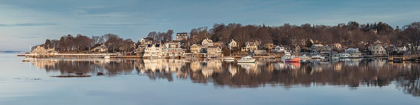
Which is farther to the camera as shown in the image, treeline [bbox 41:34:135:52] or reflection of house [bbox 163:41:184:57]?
treeline [bbox 41:34:135:52]

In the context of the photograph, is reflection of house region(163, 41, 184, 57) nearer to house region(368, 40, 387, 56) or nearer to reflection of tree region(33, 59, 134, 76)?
reflection of tree region(33, 59, 134, 76)

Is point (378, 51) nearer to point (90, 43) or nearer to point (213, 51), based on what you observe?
point (213, 51)

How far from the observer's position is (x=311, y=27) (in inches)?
4434

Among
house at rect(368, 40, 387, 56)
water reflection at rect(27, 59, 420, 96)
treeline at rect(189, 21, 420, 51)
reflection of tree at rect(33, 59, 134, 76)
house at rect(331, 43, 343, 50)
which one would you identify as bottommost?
water reflection at rect(27, 59, 420, 96)

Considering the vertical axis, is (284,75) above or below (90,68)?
below

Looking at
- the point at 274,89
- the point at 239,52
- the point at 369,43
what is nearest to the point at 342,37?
the point at 369,43

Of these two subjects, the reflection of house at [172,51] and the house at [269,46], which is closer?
the reflection of house at [172,51]

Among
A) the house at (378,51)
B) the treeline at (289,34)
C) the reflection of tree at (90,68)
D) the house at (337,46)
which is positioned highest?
the treeline at (289,34)

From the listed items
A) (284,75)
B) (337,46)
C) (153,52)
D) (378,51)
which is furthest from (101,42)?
(284,75)

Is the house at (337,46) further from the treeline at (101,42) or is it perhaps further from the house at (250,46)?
the treeline at (101,42)

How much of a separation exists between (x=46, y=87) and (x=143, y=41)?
97304mm

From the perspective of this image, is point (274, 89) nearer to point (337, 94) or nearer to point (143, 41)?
point (337, 94)

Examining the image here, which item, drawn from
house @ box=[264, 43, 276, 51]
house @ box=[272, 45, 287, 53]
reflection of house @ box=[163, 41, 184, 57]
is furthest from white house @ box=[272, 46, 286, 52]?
reflection of house @ box=[163, 41, 184, 57]

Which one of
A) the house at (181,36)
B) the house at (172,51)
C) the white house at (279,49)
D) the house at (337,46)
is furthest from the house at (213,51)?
the house at (337,46)
